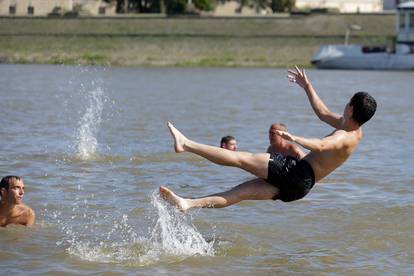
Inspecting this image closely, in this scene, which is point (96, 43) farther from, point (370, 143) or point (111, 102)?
point (370, 143)

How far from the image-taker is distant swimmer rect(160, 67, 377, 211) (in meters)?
10.0

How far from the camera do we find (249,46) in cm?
8025

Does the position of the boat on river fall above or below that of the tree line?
below

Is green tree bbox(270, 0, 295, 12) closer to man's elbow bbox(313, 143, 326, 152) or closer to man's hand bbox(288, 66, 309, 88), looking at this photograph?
man's hand bbox(288, 66, 309, 88)

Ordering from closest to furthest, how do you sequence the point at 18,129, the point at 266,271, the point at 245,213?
the point at 266,271
the point at 245,213
the point at 18,129

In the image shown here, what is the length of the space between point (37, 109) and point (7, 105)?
1476mm

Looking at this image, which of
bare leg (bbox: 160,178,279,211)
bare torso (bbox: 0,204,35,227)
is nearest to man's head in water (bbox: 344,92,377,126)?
bare leg (bbox: 160,178,279,211)

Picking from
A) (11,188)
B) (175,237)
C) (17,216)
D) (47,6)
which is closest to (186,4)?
(47,6)

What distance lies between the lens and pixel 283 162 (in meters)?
10.2

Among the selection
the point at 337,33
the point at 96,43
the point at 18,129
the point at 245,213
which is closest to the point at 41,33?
the point at 96,43

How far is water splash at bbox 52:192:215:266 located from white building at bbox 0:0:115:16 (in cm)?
7324

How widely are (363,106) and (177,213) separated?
2.65 meters

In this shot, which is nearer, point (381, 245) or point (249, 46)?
point (381, 245)

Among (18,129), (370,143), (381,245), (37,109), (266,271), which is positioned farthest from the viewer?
(37,109)
